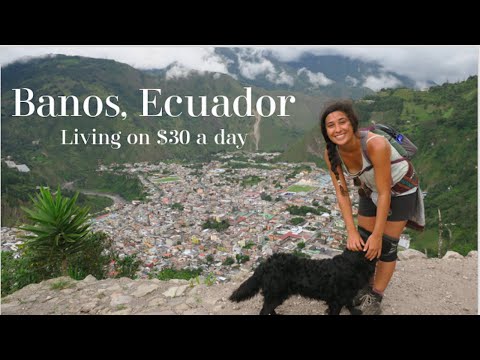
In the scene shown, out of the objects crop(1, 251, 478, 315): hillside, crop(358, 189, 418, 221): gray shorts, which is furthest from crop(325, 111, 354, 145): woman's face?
crop(1, 251, 478, 315): hillside

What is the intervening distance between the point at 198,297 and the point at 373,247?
6.04ft

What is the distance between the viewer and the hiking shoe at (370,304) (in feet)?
9.19

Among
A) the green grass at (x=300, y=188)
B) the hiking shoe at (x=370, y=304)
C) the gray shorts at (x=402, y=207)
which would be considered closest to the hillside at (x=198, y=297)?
the hiking shoe at (x=370, y=304)

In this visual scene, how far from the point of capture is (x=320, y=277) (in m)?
2.47

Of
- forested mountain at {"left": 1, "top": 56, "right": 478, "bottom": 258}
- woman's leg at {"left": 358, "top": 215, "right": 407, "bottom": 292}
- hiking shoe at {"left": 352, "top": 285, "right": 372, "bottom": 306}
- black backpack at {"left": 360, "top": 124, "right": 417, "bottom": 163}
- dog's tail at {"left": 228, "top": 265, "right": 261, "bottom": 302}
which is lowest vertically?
hiking shoe at {"left": 352, "top": 285, "right": 372, "bottom": 306}

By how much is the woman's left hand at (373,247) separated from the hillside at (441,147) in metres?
4.07

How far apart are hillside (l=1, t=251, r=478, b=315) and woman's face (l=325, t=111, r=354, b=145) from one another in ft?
5.43

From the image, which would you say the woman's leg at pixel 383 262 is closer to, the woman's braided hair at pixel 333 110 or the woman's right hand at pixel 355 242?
the woman's right hand at pixel 355 242

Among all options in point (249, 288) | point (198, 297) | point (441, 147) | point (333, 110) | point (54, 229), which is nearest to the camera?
point (333, 110)

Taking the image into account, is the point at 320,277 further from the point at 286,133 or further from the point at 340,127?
the point at 286,133

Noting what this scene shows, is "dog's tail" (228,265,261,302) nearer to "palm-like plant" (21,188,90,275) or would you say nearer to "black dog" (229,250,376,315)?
"black dog" (229,250,376,315)

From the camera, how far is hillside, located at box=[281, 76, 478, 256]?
16.2 m

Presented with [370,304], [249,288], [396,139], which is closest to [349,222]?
[396,139]

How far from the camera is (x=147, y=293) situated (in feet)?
11.2
